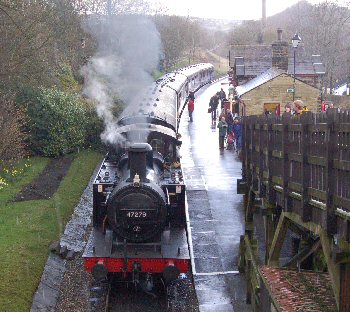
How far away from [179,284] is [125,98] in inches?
582

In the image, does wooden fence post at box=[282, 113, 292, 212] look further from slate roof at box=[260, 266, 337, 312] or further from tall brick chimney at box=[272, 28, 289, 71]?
tall brick chimney at box=[272, 28, 289, 71]

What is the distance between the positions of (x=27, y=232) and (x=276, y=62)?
69.9 ft

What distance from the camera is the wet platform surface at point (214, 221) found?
10773 millimetres

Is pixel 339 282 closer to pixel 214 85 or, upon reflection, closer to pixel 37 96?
pixel 37 96

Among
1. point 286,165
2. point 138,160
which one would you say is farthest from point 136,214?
point 286,165

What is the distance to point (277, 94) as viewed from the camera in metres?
23.5

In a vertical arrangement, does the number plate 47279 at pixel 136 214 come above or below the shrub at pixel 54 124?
below

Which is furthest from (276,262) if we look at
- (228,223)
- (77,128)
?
(77,128)

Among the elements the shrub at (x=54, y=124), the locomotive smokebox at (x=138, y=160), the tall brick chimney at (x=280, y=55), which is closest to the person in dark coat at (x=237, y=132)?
the shrub at (x=54, y=124)

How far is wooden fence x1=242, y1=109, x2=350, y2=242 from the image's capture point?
5.38 meters

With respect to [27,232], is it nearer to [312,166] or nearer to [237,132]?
[312,166]

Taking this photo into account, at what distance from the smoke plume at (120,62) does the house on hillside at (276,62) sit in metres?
5.00

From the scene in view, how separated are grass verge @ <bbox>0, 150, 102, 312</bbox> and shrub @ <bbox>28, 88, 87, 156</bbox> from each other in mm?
3080

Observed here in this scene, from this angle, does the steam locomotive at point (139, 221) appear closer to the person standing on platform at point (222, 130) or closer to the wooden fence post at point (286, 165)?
the wooden fence post at point (286, 165)
